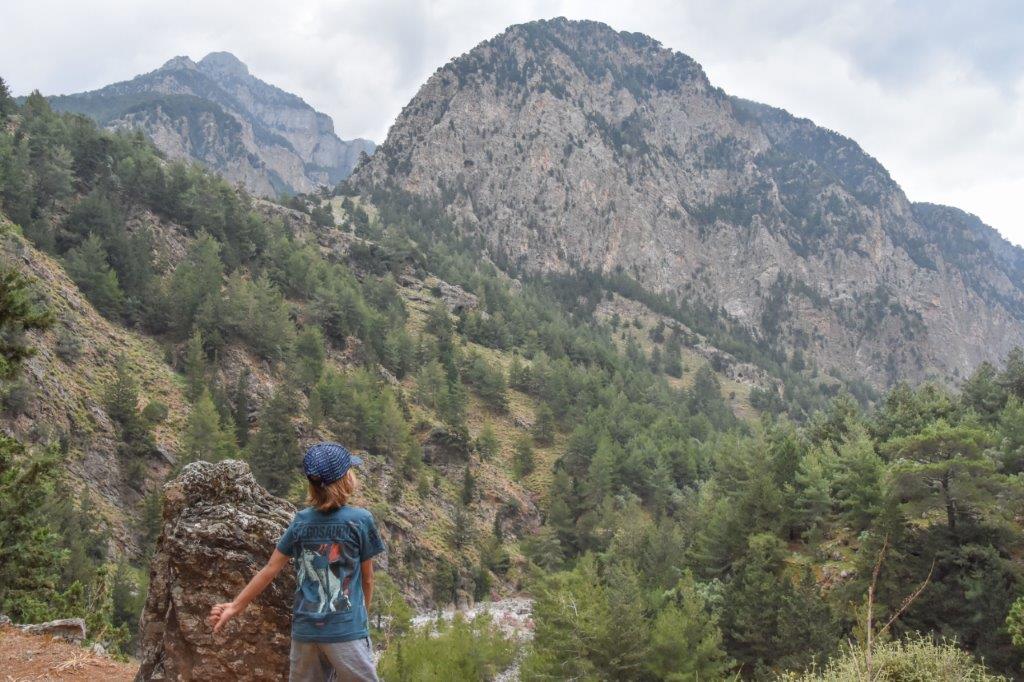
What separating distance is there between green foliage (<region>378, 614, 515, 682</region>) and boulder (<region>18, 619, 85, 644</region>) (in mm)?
13088

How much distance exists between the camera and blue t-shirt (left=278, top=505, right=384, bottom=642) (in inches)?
184

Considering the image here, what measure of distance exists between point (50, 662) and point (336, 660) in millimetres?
8289

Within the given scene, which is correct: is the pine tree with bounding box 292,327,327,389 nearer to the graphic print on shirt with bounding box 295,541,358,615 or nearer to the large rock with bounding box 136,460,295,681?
the large rock with bounding box 136,460,295,681

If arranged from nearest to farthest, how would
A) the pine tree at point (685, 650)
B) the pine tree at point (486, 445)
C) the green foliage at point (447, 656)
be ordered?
the pine tree at point (685, 650) < the green foliage at point (447, 656) < the pine tree at point (486, 445)

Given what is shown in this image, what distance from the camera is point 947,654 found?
14.4 metres

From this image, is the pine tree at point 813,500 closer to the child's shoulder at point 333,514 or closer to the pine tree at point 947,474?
the pine tree at point 947,474

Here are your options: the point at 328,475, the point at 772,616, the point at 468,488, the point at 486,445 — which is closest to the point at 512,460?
the point at 486,445

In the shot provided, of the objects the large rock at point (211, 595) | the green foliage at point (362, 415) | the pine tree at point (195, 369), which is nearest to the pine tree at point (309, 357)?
the green foliage at point (362, 415)

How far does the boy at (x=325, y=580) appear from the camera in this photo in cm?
467

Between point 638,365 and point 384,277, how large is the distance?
58326 mm

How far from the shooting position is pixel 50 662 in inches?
379

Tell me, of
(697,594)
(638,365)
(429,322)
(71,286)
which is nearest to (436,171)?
(638,365)

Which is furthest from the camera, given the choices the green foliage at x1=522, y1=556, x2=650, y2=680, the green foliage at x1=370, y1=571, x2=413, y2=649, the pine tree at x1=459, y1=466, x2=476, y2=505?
the pine tree at x1=459, y1=466, x2=476, y2=505

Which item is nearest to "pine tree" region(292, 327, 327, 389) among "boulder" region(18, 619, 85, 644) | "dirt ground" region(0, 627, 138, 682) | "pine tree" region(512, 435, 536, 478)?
"pine tree" region(512, 435, 536, 478)
